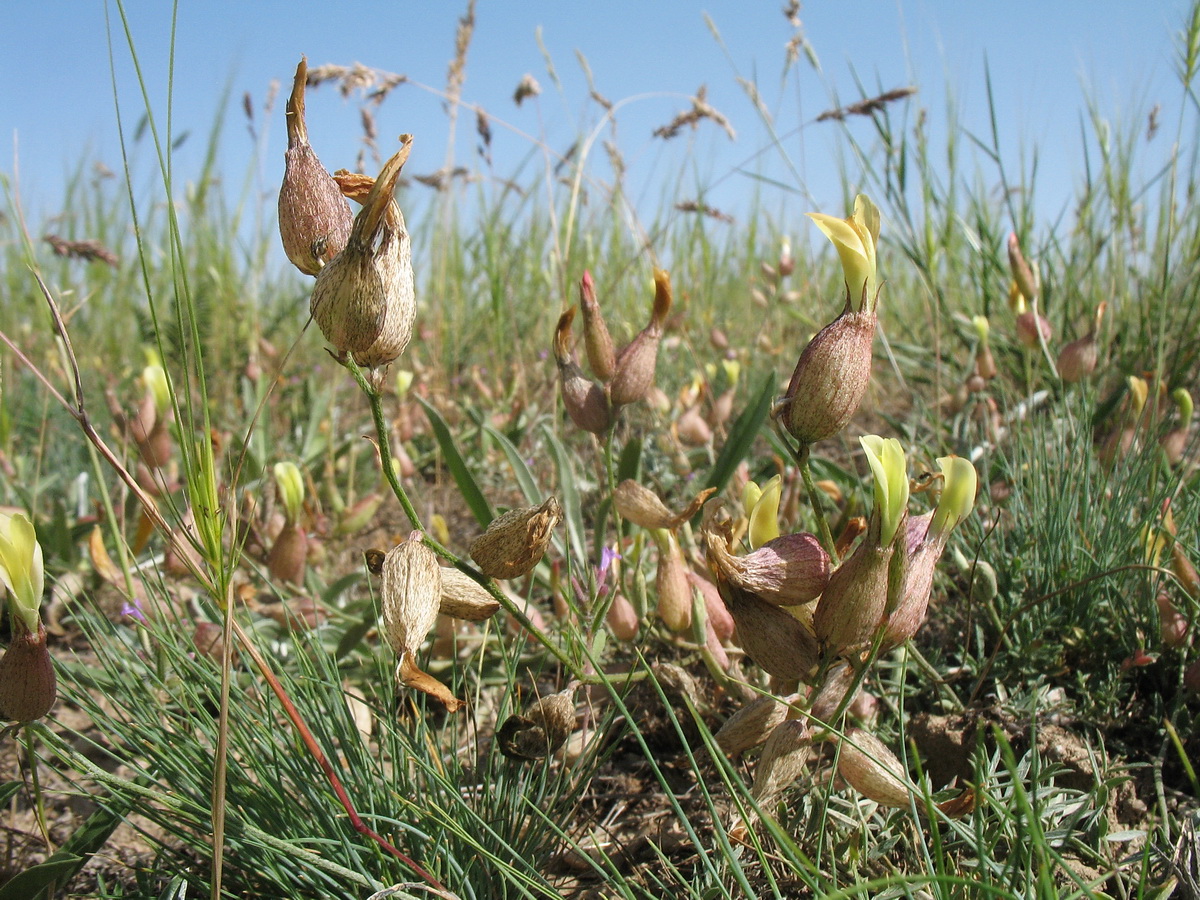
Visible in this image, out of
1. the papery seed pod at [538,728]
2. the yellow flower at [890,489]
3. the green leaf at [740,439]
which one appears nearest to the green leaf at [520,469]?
the green leaf at [740,439]

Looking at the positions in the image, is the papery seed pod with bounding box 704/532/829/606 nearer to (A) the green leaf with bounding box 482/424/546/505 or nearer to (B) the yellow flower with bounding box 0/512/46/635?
(B) the yellow flower with bounding box 0/512/46/635

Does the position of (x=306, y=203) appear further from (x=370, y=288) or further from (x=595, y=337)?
(x=595, y=337)

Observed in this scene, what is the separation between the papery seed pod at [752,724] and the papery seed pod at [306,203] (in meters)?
0.54

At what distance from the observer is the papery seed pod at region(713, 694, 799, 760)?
0.75m

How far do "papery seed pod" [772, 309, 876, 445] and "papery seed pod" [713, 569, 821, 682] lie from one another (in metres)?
0.14

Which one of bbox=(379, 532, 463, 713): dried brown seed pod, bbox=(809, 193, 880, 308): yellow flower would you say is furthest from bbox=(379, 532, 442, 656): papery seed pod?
bbox=(809, 193, 880, 308): yellow flower

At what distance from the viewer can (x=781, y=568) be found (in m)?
0.67

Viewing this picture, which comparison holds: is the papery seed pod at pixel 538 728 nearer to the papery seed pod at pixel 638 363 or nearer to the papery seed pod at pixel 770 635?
the papery seed pod at pixel 770 635

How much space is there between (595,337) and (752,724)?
52 cm

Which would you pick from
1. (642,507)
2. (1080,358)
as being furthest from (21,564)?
(1080,358)

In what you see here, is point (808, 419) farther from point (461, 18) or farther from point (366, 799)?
point (461, 18)

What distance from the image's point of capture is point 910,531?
710mm

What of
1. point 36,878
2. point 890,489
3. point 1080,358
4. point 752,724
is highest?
point 1080,358

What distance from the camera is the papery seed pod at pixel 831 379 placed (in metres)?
0.68
